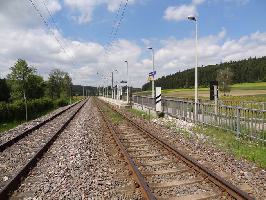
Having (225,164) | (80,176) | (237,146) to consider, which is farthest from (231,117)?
(80,176)

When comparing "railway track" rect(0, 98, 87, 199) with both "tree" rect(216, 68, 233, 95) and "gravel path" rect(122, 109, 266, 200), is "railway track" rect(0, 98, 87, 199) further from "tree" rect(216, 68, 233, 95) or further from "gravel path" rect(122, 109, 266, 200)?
"tree" rect(216, 68, 233, 95)

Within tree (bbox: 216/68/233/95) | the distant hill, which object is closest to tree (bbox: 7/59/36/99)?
tree (bbox: 216/68/233/95)

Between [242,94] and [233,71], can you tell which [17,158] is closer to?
[242,94]

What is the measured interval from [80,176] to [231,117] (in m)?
8.42

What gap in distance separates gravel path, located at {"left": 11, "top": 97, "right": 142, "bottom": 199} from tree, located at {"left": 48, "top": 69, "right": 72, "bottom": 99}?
13650 cm

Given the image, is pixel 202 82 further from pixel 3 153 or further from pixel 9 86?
pixel 3 153

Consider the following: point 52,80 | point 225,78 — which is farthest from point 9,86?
point 225,78

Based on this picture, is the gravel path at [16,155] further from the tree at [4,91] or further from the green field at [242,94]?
the tree at [4,91]

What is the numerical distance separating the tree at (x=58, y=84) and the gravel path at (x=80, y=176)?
13650cm

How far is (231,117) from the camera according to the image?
15.6m

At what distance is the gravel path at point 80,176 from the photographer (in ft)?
25.2

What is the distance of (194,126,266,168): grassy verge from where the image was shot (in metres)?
10.9

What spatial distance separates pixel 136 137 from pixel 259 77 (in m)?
139

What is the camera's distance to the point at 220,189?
7566 mm
